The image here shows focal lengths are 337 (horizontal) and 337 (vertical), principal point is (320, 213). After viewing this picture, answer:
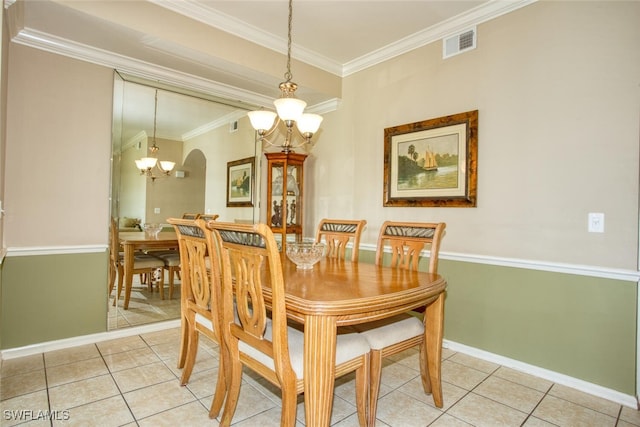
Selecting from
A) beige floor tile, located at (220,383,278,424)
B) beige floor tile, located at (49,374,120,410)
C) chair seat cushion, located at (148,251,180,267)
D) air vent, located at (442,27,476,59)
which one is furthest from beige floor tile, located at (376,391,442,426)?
air vent, located at (442,27,476,59)

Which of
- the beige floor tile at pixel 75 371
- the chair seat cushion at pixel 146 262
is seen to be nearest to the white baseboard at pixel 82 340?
the beige floor tile at pixel 75 371

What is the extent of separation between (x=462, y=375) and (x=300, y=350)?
1504 mm

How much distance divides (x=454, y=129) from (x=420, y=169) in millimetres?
429

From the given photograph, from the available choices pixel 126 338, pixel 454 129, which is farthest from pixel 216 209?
pixel 454 129

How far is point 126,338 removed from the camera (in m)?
2.88

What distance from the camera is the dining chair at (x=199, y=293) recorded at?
1737mm

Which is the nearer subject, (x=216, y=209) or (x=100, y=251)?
(x=100, y=251)

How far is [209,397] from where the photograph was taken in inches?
79.4

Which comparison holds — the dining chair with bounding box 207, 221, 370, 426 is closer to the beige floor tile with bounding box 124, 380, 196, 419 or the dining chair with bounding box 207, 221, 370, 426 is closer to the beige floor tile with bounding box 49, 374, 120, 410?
the beige floor tile with bounding box 124, 380, 196, 419

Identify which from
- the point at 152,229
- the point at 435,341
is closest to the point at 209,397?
the point at 435,341

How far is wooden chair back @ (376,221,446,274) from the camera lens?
2076 mm

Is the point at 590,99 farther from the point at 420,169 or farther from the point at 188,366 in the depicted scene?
the point at 188,366

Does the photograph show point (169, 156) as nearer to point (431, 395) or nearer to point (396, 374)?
point (396, 374)

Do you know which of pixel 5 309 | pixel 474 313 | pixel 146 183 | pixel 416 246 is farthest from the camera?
pixel 146 183
